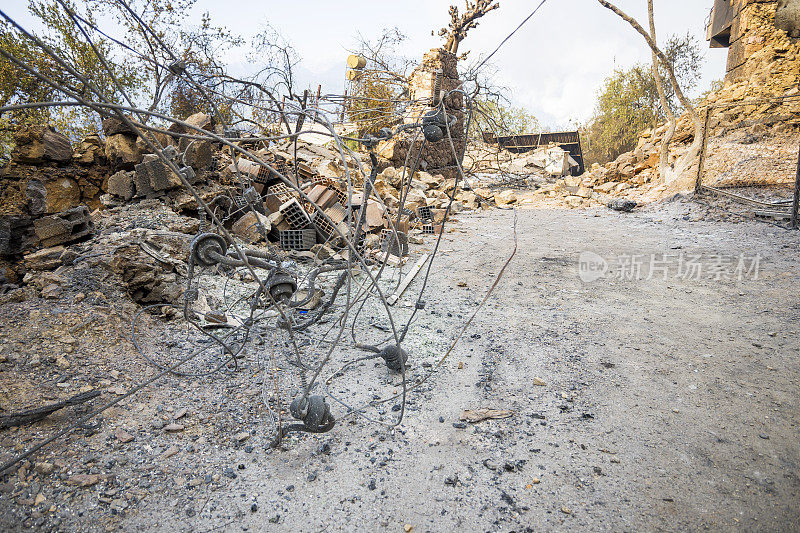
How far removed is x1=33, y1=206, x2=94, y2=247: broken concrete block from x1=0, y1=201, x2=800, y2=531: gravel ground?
1.04m

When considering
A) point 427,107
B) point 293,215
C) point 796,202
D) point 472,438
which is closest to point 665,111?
point 796,202

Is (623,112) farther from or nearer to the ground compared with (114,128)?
farther from the ground

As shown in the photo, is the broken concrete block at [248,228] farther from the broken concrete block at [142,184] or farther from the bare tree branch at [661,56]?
the bare tree branch at [661,56]

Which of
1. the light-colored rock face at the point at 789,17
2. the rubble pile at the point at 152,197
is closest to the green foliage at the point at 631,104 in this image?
the light-colored rock face at the point at 789,17

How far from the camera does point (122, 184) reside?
4.82 metres

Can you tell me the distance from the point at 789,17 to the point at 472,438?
563 inches

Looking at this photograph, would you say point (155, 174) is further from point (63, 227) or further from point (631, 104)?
point (631, 104)

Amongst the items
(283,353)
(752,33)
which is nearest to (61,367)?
(283,353)

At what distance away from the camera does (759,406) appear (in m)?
2.08

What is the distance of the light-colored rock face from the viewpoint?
32.5 ft

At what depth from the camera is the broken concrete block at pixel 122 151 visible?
16.2ft

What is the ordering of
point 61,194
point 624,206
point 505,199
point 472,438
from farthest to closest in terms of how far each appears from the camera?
point 505,199 → point 624,206 → point 61,194 → point 472,438

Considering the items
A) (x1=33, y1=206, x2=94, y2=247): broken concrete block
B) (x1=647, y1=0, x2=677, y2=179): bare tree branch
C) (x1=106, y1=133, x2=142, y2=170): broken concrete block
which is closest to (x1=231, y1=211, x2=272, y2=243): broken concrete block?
(x1=106, y1=133, x2=142, y2=170): broken concrete block

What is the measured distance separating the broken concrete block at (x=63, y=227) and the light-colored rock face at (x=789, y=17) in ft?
50.1
